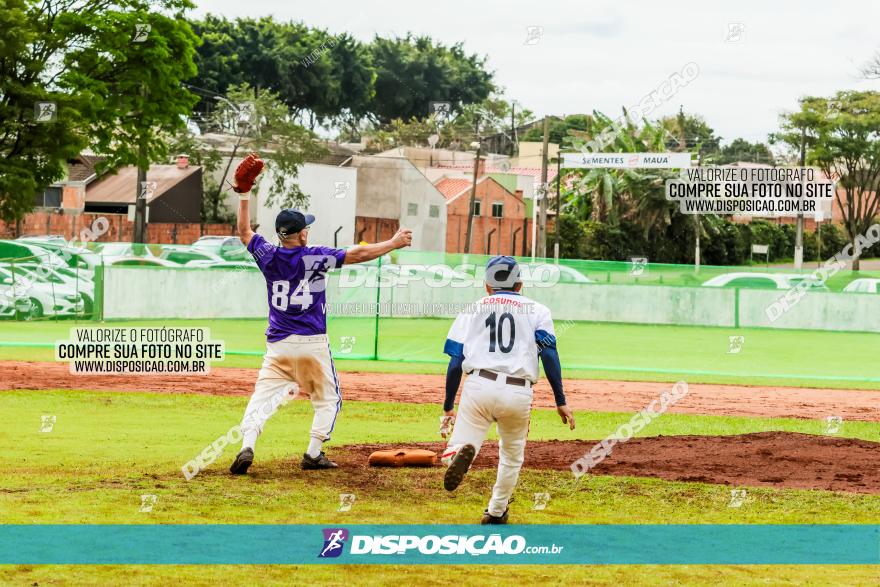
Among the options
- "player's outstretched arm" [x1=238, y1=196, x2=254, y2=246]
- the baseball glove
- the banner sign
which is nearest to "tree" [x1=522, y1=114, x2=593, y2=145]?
the banner sign

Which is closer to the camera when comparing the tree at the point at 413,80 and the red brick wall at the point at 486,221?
the red brick wall at the point at 486,221

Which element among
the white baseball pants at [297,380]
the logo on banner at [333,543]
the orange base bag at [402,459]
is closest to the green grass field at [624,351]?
the orange base bag at [402,459]

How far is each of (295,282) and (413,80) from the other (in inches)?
3889

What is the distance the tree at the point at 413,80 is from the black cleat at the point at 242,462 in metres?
96.9

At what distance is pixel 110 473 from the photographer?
916 cm

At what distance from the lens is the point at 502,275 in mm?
7715

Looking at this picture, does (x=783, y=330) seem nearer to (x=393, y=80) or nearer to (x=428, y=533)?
(x=428, y=533)

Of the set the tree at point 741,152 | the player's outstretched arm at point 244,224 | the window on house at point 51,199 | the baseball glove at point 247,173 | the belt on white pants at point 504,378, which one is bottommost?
the belt on white pants at point 504,378

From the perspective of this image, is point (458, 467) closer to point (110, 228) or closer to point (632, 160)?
point (632, 160)

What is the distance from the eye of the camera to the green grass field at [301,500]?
6211 millimetres

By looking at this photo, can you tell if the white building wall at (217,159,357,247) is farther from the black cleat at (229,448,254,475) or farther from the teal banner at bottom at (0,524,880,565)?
the teal banner at bottom at (0,524,880,565)

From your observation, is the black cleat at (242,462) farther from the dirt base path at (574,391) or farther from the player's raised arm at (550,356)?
the dirt base path at (574,391)

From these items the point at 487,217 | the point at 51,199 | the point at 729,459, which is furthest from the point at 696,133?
the point at 729,459

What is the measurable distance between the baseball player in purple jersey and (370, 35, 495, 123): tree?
96.4m
